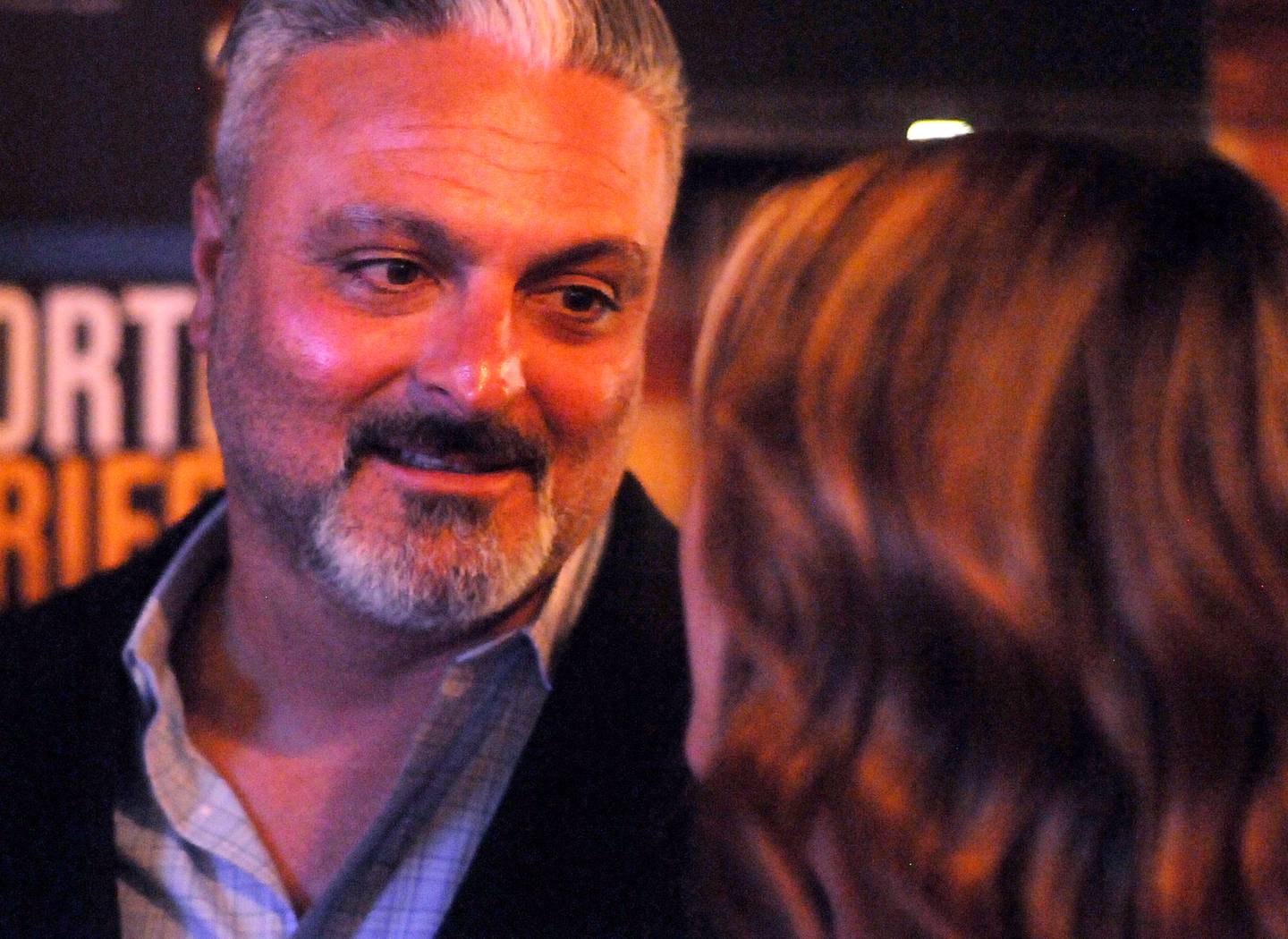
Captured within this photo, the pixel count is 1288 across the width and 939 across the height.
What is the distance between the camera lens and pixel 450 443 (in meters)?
1.13

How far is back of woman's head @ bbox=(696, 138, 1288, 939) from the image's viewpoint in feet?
2.39

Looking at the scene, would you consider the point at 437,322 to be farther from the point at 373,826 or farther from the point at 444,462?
the point at 373,826

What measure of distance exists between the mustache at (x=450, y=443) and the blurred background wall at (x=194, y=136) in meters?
0.61

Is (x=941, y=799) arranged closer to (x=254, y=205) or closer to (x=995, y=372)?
(x=995, y=372)

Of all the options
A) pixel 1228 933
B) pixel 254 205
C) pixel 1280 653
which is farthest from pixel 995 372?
pixel 254 205

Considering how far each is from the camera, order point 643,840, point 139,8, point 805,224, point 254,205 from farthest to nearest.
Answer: point 139,8 → point 254,205 → point 643,840 → point 805,224

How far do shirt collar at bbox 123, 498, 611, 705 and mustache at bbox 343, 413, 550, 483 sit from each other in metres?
0.12

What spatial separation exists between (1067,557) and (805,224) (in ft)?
0.85

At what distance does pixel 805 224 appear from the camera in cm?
84

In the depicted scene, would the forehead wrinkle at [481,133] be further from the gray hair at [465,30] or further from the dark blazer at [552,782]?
the dark blazer at [552,782]

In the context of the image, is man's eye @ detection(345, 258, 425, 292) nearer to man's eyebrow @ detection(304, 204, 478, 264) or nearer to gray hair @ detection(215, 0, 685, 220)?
man's eyebrow @ detection(304, 204, 478, 264)

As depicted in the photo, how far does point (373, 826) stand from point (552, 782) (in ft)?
0.51

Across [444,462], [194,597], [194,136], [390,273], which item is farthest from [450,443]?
[194,136]

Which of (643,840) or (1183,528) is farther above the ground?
(1183,528)
